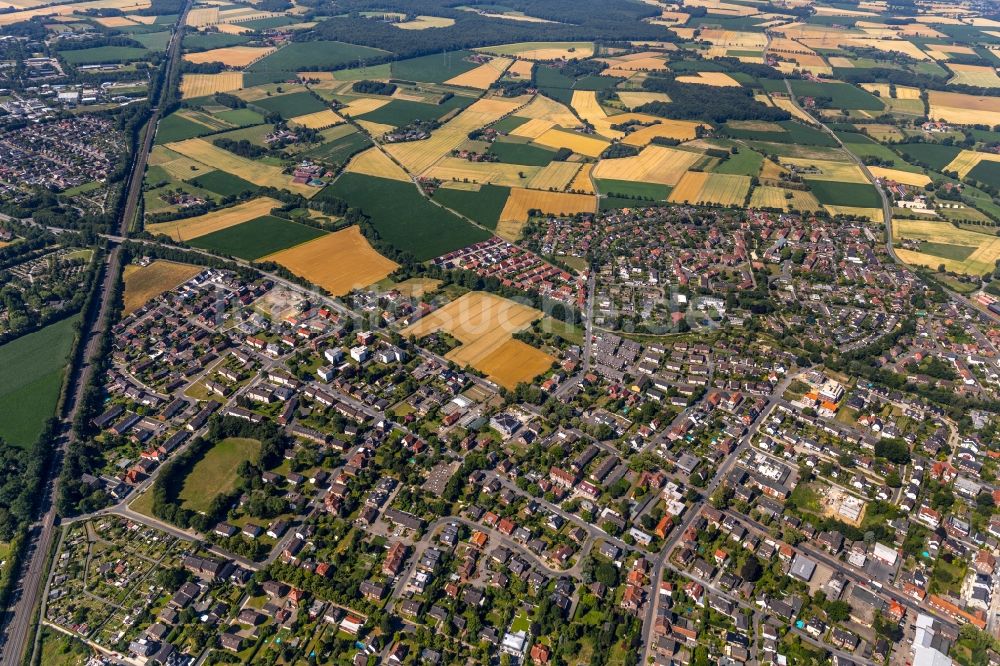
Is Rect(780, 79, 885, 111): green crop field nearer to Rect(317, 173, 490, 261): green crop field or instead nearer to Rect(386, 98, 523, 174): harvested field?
Rect(386, 98, 523, 174): harvested field

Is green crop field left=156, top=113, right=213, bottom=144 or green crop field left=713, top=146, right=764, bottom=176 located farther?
green crop field left=156, top=113, right=213, bottom=144

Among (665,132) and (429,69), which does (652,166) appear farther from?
(429,69)

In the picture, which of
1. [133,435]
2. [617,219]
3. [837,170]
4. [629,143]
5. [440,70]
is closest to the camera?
[133,435]

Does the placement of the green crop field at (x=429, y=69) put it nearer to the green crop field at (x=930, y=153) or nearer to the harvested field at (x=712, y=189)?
the harvested field at (x=712, y=189)

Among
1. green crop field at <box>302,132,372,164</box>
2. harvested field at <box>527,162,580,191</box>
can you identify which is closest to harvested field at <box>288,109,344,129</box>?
green crop field at <box>302,132,372,164</box>

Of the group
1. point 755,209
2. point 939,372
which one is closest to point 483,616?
point 939,372

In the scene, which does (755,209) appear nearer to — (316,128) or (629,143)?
(629,143)

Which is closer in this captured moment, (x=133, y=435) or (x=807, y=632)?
(x=807, y=632)
